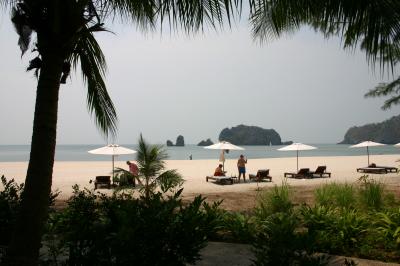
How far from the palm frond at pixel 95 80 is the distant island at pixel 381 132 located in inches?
6400

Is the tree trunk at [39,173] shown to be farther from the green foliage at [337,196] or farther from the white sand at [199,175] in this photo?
the white sand at [199,175]

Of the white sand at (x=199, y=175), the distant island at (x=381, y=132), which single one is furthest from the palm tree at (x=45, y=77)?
the distant island at (x=381, y=132)

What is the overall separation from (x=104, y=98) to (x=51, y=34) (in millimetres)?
3001

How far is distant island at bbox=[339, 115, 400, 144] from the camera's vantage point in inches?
6033

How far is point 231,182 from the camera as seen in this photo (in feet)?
54.3

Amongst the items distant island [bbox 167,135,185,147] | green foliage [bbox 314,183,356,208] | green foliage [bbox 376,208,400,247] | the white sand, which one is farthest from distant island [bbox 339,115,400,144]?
green foliage [bbox 376,208,400,247]

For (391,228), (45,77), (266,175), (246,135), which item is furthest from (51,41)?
(246,135)

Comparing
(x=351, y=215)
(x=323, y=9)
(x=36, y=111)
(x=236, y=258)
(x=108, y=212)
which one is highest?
(x=323, y=9)

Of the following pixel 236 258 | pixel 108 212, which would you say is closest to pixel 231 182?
pixel 236 258

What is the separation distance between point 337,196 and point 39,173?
6480 mm

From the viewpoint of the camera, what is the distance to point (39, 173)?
3002 millimetres

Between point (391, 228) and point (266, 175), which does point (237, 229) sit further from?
point (266, 175)

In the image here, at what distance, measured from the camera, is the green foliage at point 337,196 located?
7.55 m

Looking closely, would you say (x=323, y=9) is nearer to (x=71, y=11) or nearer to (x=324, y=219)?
(x=71, y=11)
